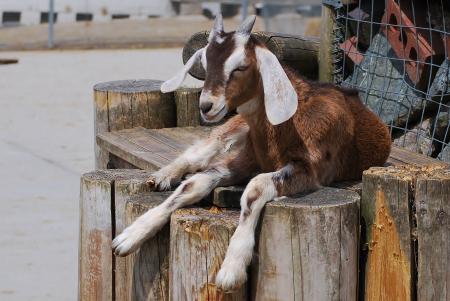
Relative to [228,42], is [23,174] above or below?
below

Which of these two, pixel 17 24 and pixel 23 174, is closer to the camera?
pixel 23 174

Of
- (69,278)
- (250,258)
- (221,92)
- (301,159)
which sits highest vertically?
(221,92)

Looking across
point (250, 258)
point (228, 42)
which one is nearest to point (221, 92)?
point (228, 42)

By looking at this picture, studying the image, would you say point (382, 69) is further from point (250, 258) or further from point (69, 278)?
point (250, 258)

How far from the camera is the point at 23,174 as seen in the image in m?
10.0

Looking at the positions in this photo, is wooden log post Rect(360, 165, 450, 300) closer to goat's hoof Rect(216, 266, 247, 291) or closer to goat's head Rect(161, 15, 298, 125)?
goat's head Rect(161, 15, 298, 125)

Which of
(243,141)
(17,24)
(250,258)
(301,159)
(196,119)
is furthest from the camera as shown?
(17,24)

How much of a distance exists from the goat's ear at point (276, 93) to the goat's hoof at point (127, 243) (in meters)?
0.77

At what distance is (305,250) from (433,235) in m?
0.53

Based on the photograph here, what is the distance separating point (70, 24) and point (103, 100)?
15.7 m

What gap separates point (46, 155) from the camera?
10.8 metres

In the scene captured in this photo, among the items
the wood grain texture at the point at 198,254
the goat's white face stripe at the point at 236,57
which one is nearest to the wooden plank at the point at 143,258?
the wood grain texture at the point at 198,254

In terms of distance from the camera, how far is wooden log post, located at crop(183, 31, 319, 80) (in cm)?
686

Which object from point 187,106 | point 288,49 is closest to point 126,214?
point 187,106
